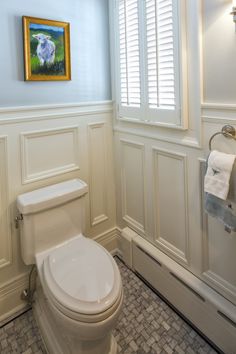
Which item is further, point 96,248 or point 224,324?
point 96,248

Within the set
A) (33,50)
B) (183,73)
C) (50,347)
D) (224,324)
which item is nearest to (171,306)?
(224,324)

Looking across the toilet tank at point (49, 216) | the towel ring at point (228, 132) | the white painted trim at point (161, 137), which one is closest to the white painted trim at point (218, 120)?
the towel ring at point (228, 132)

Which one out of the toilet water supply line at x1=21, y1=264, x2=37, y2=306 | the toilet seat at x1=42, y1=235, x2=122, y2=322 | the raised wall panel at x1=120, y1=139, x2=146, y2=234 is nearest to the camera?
the toilet seat at x1=42, y1=235, x2=122, y2=322

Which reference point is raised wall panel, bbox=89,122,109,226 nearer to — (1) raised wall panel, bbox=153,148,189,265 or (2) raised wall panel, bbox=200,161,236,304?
(1) raised wall panel, bbox=153,148,189,265

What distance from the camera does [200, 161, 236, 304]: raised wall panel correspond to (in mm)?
1483

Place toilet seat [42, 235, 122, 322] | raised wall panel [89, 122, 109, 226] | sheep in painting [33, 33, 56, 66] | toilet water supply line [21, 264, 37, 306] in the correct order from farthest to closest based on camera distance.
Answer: raised wall panel [89, 122, 109, 226]
toilet water supply line [21, 264, 37, 306]
sheep in painting [33, 33, 56, 66]
toilet seat [42, 235, 122, 322]

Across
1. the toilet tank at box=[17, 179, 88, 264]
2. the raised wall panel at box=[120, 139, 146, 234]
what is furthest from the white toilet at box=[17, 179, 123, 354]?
the raised wall panel at box=[120, 139, 146, 234]

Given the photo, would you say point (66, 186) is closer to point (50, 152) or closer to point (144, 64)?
point (50, 152)

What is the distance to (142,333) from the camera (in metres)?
1.70

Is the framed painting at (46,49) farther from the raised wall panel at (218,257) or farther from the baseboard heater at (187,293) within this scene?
the baseboard heater at (187,293)

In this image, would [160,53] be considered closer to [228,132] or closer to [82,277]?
[228,132]

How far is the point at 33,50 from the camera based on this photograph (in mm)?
1729

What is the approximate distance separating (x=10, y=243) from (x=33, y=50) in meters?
1.20

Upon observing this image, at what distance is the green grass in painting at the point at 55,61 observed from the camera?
1.73m
